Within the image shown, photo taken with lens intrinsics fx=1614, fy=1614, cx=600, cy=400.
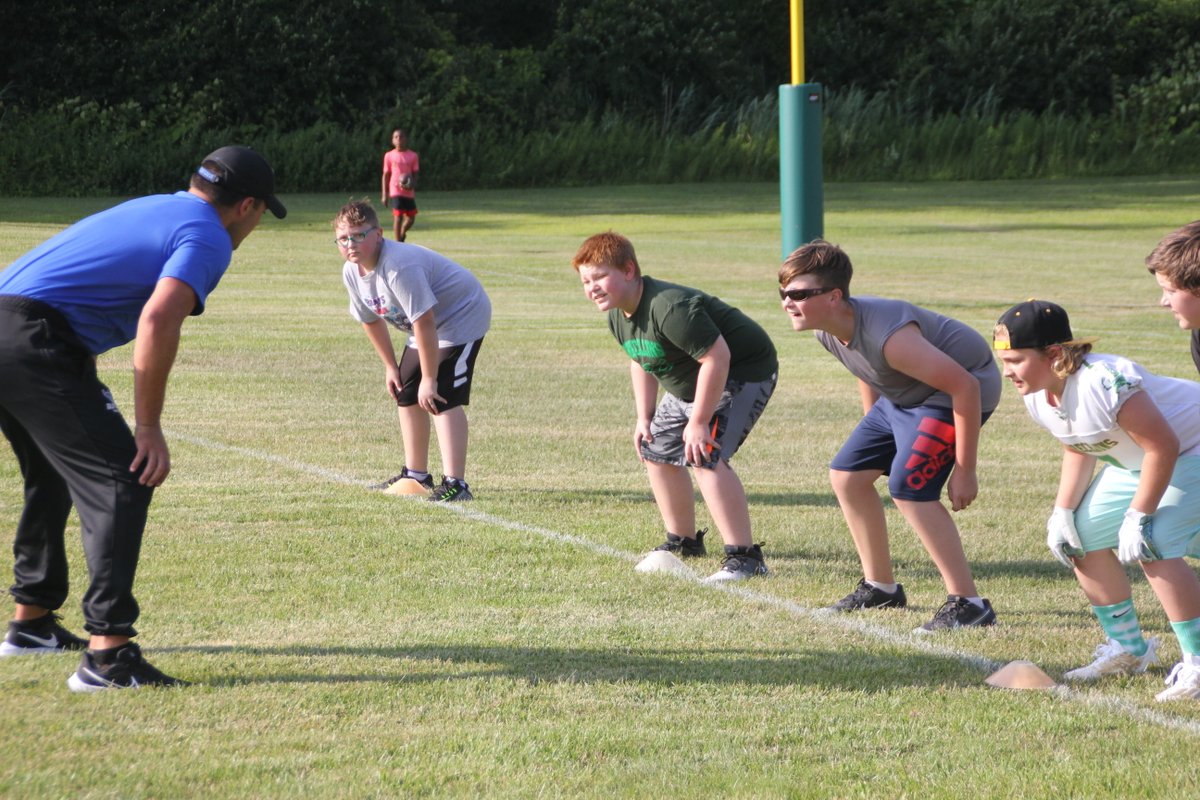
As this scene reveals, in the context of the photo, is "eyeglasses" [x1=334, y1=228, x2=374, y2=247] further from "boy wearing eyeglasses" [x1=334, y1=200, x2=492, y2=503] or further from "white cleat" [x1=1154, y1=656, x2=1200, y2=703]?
"white cleat" [x1=1154, y1=656, x2=1200, y2=703]

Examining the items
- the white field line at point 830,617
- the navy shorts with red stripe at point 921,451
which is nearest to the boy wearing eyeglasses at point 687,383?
the white field line at point 830,617

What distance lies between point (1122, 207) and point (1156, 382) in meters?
30.4

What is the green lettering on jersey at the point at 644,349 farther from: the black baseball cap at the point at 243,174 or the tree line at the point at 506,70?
the tree line at the point at 506,70

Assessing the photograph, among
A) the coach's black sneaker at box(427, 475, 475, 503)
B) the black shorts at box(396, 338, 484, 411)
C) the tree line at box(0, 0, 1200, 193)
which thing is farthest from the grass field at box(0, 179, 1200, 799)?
the tree line at box(0, 0, 1200, 193)

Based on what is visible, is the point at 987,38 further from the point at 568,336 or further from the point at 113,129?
the point at 568,336

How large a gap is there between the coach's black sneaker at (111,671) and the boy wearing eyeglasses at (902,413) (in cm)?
251

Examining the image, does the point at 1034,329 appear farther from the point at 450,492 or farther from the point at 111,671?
the point at 450,492

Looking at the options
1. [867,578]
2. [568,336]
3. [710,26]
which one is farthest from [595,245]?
[710,26]

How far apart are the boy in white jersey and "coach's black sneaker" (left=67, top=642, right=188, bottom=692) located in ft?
9.53

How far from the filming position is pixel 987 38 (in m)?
51.8

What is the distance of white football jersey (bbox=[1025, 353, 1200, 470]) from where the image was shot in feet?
16.1

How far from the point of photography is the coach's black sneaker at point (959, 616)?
6.08m

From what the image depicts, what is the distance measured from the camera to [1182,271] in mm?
5043

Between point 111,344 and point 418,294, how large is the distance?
358 cm
